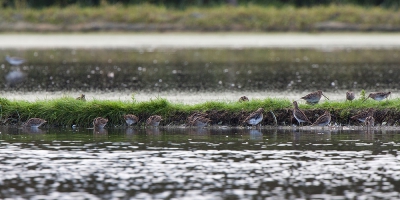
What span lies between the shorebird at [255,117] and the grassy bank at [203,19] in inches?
1247

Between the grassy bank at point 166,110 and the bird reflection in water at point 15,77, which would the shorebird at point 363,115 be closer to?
the grassy bank at point 166,110

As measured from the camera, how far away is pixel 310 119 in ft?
46.4

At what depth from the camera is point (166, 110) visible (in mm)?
14453

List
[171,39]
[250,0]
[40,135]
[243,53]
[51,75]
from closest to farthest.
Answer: [40,135], [51,75], [243,53], [171,39], [250,0]

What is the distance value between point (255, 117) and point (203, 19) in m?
32.6

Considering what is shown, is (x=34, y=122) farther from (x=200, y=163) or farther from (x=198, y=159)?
(x=200, y=163)

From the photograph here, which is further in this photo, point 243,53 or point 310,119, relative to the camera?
point 243,53

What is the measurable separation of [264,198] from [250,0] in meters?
45.0

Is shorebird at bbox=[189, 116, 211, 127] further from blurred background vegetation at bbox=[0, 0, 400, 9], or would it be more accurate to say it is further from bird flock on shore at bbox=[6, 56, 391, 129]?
blurred background vegetation at bbox=[0, 0, 400, 9]

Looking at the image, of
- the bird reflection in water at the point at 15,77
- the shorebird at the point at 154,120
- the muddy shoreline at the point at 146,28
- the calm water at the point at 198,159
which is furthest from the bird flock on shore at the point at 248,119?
the muddy shoreline at the point at 146,28

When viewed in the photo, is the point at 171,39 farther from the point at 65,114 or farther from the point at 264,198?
the point at 264,198

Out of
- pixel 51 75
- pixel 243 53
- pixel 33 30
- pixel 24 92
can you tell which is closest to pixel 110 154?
pixel 24 92

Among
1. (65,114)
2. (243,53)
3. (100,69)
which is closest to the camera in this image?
(65,114)

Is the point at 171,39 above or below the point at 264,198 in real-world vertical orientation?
above
